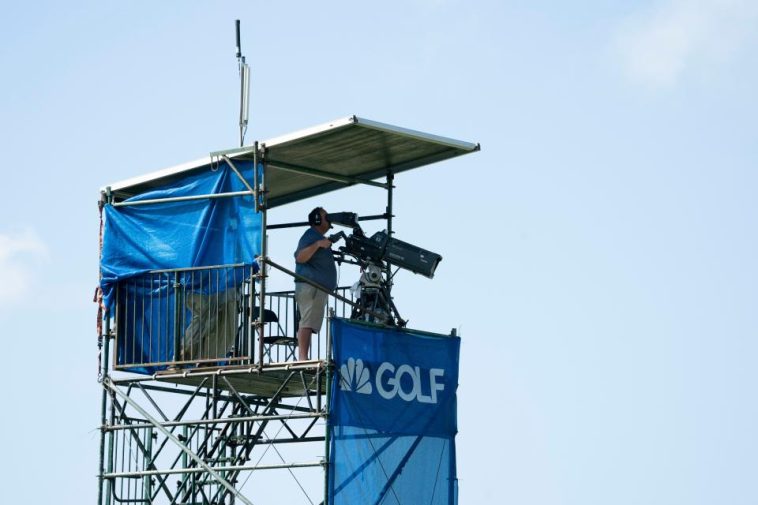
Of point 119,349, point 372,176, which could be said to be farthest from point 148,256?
point 372,176

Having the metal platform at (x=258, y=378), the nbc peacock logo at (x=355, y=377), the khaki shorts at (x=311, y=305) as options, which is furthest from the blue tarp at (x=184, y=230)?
the nbc peacock logo at (x=355, y=377)

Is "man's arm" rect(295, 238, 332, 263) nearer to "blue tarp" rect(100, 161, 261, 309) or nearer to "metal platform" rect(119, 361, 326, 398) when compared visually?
"blue tarp" rect(100, 161, 261, 309)

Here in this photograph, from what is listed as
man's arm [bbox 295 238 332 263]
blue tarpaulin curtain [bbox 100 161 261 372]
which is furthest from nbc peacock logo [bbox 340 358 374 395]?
blue tarpaulin curtain [bbox 100 161 261 372]

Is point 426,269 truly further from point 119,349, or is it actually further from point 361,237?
point 119,349

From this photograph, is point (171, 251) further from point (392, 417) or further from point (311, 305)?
point (392, 417)

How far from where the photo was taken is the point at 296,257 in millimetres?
25875

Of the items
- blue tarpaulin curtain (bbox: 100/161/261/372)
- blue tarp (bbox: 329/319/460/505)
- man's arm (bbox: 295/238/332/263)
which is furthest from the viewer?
blue tarpaulin curtain (bbox: 100/161/261/372)

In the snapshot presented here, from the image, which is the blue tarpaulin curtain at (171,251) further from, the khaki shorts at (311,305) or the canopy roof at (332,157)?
the khaki shorts at (311,305)

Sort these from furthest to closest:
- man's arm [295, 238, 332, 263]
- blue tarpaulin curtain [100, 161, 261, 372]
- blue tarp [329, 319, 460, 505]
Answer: blue tarpaulin curtain [100, 161, 261, 372]
man's arm [295, 238, 332, 263]
blue tarp [329, 319, 460, 505]

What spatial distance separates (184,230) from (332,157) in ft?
7.16

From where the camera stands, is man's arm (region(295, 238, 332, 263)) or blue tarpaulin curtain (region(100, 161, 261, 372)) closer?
man's arm (region(295, 238, 332, 263))

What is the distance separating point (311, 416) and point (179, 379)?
2.24 meters

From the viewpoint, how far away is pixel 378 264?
26375mm

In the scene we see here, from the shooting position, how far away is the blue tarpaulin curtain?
1017 inches
